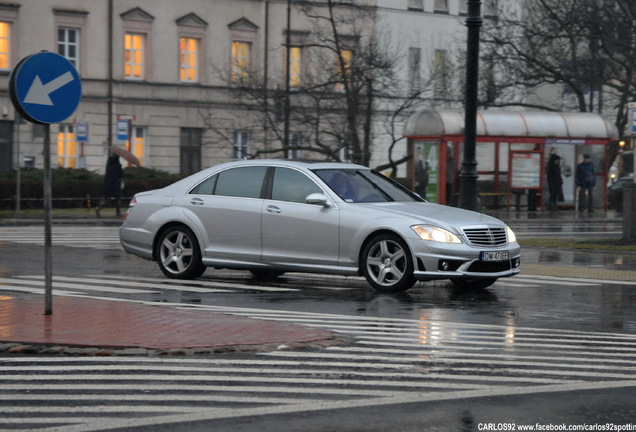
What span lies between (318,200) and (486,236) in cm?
197

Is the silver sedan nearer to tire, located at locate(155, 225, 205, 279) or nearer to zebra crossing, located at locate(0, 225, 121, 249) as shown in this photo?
tire, located at locate(155, 225, 205, 279)

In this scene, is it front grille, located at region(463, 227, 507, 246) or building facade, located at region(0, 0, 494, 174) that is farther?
building facade, located at region(0, 0, 494, 174)

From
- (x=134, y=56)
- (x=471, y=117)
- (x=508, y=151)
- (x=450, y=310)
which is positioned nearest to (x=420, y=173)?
(x=508, y=151)

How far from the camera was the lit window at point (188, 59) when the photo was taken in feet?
185

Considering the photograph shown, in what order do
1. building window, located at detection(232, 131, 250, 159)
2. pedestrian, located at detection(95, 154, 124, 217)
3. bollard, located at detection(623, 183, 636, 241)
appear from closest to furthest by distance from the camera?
bollard, located at detection(623, 183, 636, 241) → pedestrian, located at detection(95, 154, 124, 217) → building window, located at detection(232, 131, 250, 159)

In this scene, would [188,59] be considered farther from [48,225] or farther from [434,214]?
[48,225]

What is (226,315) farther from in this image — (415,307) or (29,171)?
(29,171)

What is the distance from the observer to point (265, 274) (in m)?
17.0

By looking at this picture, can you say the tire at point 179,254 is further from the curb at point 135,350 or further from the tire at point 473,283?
the curb at point 135,350

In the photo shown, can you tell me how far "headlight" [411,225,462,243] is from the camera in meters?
14.5

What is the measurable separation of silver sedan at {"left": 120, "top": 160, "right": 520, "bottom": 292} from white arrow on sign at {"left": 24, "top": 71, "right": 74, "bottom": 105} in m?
4.54

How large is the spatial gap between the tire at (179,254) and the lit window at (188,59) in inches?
1596

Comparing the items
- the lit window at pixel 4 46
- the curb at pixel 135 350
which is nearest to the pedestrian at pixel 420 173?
the lit window at pixel 4 46

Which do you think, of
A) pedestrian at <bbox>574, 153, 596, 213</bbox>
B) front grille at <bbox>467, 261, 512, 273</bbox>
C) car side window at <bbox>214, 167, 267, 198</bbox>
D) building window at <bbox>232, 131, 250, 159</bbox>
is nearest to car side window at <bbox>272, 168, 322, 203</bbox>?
car side window at <bbox>214, 167, 267, 198</bbox>
